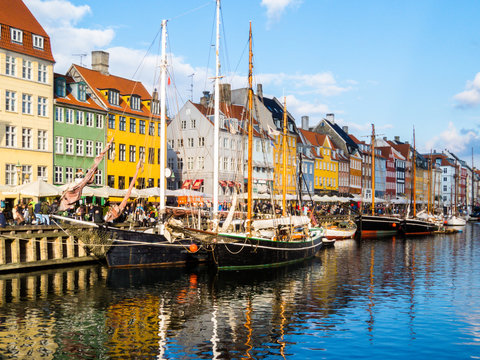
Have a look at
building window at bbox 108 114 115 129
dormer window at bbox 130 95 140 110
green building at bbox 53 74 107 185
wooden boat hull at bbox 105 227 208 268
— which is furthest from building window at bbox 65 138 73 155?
wooden boat hull at bbox 105 227 208 268

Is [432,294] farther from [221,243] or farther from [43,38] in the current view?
[43,38]

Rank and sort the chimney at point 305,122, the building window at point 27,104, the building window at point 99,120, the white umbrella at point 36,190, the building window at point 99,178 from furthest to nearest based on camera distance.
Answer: the chimney at point 305,122
the building window at point 99,120
the building window at point 99,178
the building window at point 27,104
the white umbrella at point 36,190

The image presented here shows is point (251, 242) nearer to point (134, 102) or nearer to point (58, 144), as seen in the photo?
point (58, 144)

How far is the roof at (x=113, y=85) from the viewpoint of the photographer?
6200 centimetres

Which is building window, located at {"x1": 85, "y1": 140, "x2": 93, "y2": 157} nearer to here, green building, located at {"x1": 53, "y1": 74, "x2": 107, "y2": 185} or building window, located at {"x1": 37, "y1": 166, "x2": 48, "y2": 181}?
green building, located at {"x1": 53, "y1": 74, "x2": 107, "y2": 185}

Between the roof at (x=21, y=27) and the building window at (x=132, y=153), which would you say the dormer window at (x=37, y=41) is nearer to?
the roof at (x=21, y=27)

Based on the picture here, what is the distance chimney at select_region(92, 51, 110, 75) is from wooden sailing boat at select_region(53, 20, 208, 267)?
31.4 metres

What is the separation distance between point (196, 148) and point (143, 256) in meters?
40.8

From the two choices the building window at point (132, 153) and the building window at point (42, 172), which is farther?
the building window at point (132, 153)

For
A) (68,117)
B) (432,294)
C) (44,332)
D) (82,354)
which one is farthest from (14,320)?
(68,117)

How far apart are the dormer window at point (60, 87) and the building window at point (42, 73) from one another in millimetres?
2507

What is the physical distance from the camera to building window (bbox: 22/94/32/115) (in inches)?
2067

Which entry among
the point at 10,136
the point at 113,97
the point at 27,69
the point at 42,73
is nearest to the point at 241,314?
the point at 10,136

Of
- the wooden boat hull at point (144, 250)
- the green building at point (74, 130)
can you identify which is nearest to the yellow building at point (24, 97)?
the green building at point (74, 130)
